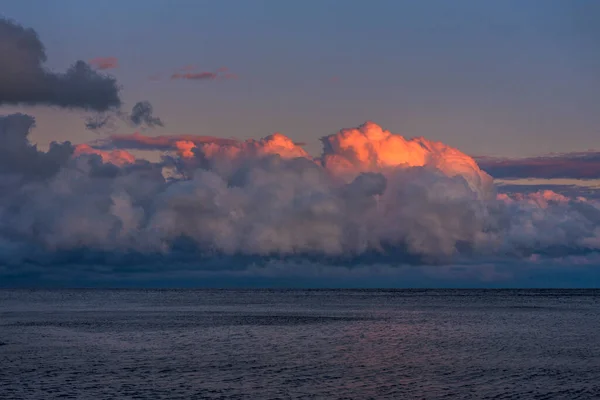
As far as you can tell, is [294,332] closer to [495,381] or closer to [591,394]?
[495,381]

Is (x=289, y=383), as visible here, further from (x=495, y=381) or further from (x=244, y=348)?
(x=244, y=348)

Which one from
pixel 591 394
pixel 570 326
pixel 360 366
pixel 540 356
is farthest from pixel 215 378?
pixel 570 326

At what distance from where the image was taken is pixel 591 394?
53656 mm

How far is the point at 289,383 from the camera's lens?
5728 centimetres

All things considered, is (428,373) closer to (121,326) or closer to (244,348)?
(244,348)

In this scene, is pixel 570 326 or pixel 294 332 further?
pixel 570 326

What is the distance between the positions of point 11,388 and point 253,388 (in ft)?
57.8

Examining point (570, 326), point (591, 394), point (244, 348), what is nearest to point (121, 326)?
point (244, 348)

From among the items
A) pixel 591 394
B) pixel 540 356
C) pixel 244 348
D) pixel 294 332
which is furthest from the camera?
pixel 294 332

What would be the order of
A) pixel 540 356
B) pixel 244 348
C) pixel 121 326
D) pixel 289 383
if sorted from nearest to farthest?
pixel 289 383 → pixel 540 356 → pixel 244 348 → pixel 121 326

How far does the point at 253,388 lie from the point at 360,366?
15448 millimetres

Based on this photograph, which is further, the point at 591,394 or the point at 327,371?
the point at 327,371

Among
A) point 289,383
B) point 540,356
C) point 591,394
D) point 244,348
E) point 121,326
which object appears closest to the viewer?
point 591,394

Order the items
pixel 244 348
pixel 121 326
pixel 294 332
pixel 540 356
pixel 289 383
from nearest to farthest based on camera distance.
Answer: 1. pixel 289 383
2. pixel 540 356
3. pixel 244 348
4. pixel 294 332
5. pixel 121 326
